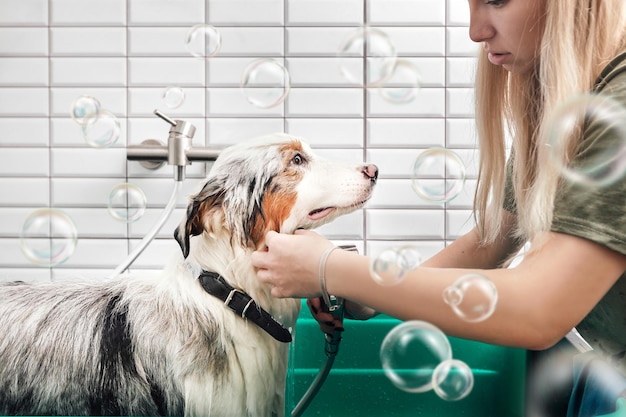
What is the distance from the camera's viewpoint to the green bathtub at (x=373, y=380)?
1.61 metres

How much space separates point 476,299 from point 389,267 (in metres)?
0.13

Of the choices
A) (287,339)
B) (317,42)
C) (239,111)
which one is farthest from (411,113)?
(287,339)

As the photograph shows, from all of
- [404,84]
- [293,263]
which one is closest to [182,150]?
[404,84]

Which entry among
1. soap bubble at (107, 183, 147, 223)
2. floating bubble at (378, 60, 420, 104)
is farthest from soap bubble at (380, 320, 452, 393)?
soap bubble at (107, 183, 147, 223)

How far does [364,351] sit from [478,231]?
523 millimetres

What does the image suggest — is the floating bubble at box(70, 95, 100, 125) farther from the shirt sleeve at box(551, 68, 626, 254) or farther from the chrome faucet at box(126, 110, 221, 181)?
the shirt sleeve at box(551, 68, 626, 254)

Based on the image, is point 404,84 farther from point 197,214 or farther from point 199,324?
point 199,324

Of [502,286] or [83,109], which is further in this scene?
[83,109]

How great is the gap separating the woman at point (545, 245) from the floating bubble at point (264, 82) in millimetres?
538

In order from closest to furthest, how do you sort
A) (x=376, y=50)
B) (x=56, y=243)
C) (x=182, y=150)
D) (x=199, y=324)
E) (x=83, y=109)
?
(x=199, y=324), (x=376, y=50), (x=56, y=243), (x=83, y=109), (x=182, y=150)

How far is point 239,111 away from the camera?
209 cm

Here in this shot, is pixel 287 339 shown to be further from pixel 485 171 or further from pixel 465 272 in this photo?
pixel 485 171

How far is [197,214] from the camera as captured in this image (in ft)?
3.48

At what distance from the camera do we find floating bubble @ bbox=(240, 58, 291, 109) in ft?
4.68
